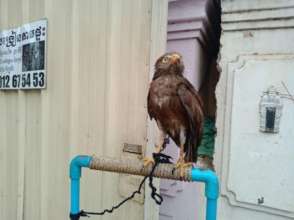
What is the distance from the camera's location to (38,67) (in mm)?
1444

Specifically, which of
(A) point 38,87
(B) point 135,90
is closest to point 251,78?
(B) point 135,90

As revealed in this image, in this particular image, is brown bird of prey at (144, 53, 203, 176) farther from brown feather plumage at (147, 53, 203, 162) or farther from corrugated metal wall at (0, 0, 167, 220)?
corrugated metal wall at (0, 0, 167, 220)

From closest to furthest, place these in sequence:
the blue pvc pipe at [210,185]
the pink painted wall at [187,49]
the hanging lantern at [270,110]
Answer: the blue pvc pipe at [210,185] < the hanging lantern at [270,110] < the pink painted wall at [187,49]

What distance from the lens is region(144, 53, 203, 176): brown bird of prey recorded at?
750 mm

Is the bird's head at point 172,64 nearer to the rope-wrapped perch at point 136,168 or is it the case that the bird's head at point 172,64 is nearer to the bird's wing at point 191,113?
the bird's wing at point 191,113

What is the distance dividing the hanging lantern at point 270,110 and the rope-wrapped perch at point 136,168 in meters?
0.39

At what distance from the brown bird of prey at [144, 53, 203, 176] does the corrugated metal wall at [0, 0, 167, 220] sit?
0.29 m

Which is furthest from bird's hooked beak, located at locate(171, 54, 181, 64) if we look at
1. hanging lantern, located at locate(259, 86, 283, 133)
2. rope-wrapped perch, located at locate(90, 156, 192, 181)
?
hanging lantern, located at locate(259, 86, 283, 133)

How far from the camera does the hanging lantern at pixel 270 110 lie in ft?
3.14

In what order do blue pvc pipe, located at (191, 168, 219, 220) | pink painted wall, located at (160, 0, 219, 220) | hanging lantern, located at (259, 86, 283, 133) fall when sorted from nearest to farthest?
1. blue pvc pipe, located at (191, 168, 219, 220)
2. hanging lantern, located at (259, 86, 283, 133)
3. pink painted wall, located at (160, 0, 219, 220)

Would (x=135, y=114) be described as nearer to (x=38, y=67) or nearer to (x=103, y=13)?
(x=103, y=13)

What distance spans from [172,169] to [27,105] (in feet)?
3.47

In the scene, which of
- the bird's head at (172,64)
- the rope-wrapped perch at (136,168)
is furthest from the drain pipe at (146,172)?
the bird's head at (172,64)

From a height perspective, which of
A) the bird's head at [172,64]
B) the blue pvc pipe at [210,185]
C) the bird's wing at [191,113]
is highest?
the bird's head at [172,64]
